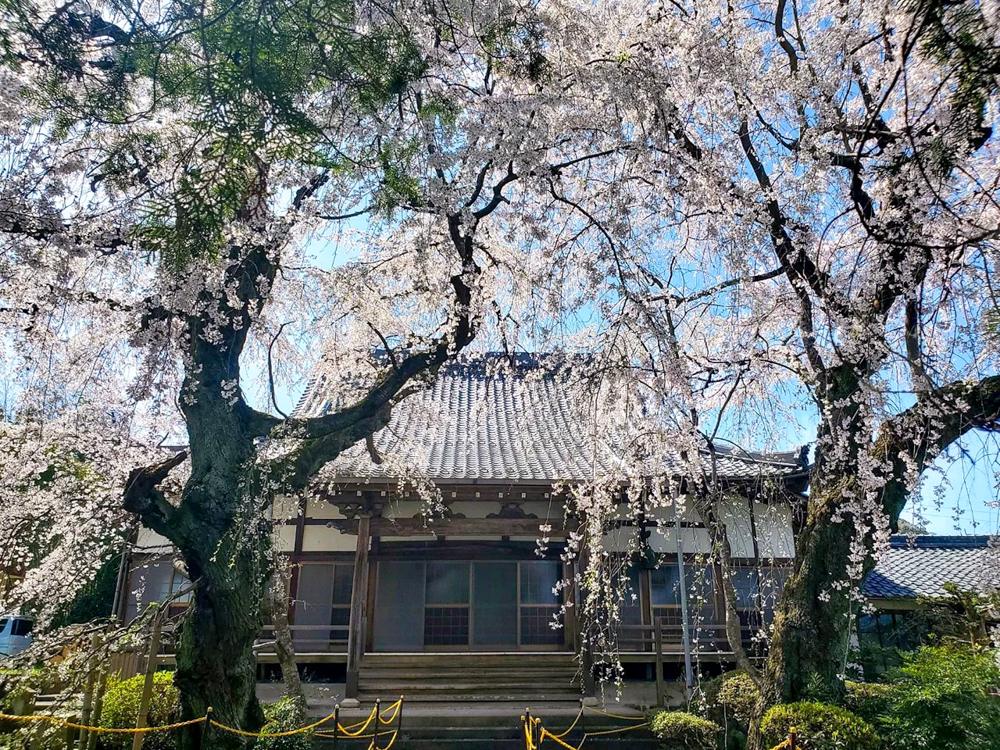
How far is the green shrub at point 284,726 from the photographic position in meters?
5.74

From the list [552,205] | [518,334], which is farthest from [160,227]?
[518,334]

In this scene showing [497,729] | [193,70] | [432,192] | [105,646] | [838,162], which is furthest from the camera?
[497,729]

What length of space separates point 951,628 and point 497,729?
23.9ft

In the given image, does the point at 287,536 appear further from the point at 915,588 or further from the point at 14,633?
the point at 915,588

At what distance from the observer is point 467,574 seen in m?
10.5

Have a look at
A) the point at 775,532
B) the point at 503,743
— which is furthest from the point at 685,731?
the point at 775,532

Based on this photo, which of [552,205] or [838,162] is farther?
[552,205]

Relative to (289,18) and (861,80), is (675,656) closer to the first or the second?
(861,80)

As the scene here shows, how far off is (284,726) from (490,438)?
6163 millimetres

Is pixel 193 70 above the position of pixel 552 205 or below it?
below

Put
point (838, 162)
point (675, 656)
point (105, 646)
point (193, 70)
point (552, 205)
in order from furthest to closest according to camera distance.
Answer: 1. point (675, 656)
2. point (105, 646)
3. point (552, 205)
4. point (838, 162)
5. point (193, 70)

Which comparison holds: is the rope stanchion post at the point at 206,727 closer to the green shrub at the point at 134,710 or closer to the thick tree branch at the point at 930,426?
the green shrub at the point at 134,710

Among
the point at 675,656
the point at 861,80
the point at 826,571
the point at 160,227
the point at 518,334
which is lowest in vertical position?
the point at 675,656

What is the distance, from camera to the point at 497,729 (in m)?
8.23
